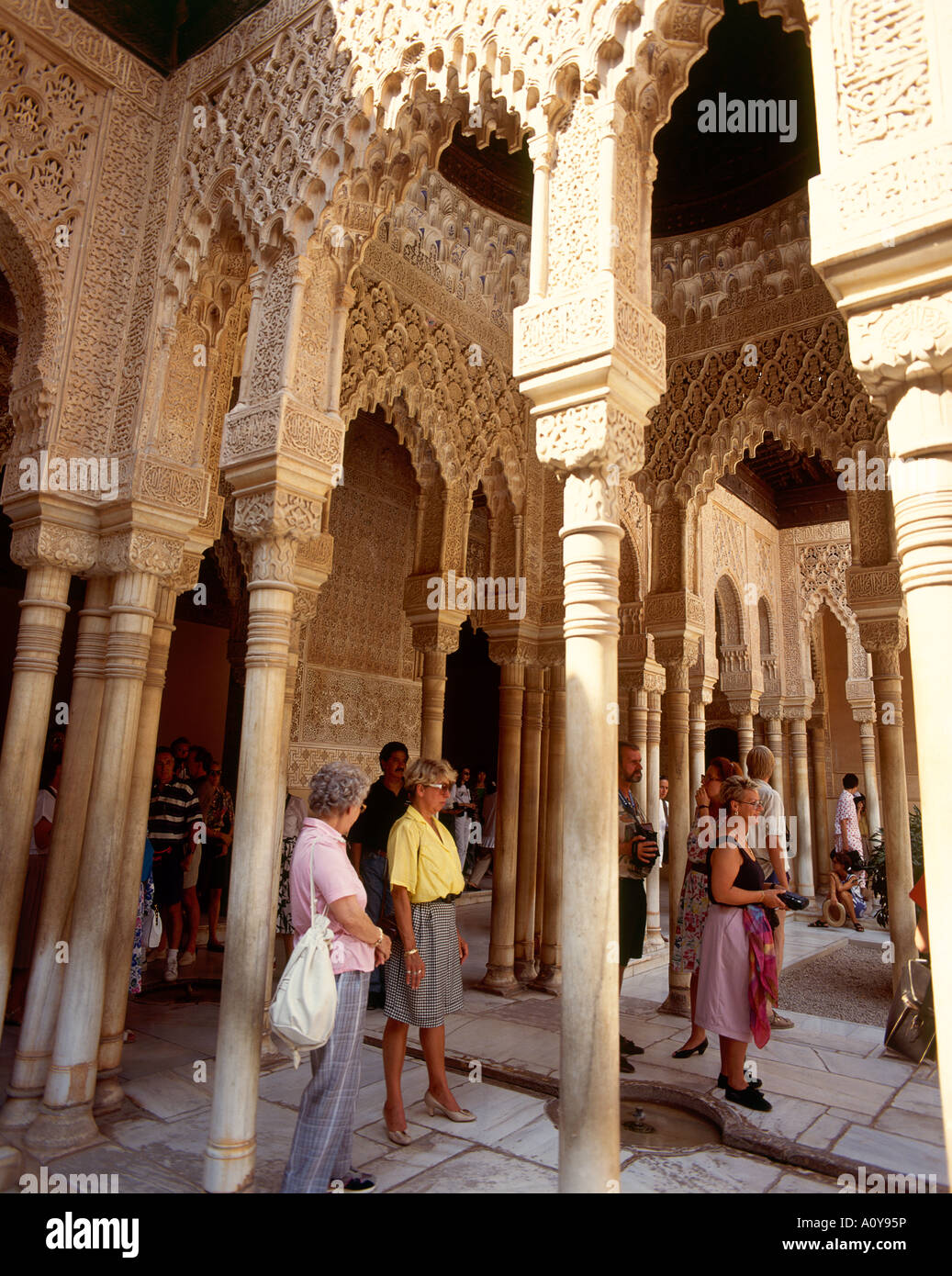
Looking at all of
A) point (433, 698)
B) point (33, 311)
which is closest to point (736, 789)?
point (433, 698)

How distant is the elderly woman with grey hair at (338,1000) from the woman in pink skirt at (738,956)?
181 cm

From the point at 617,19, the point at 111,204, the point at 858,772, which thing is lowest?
the point at 858,772

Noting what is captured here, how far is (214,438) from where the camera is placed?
16.4 ft

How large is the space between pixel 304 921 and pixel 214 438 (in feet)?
10.9

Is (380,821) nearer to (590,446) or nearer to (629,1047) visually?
(629,1047)

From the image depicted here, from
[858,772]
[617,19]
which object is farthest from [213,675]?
[858,772]

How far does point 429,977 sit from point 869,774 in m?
11.6

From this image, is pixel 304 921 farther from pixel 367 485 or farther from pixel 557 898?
pixel 367 485

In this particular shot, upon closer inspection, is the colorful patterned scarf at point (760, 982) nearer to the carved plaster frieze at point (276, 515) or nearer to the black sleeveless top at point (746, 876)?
the black sleeveless top at point (746, 876)

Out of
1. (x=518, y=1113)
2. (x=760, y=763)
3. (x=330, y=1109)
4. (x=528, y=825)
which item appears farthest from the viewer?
(x=528, y=825)

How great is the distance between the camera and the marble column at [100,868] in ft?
11.7

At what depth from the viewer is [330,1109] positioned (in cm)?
268

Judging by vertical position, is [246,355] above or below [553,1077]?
above

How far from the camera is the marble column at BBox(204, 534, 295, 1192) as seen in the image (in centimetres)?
298
